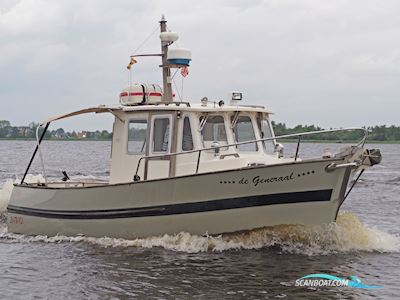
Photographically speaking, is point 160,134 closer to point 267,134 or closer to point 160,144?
point 160,144

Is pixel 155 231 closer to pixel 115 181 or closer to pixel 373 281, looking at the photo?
pixel 115 181

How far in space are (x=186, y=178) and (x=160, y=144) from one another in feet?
5.28

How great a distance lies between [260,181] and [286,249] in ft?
5.52

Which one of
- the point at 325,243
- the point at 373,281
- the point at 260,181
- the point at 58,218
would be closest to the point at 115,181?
the point at 58,218

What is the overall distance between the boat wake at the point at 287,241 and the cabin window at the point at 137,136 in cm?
199

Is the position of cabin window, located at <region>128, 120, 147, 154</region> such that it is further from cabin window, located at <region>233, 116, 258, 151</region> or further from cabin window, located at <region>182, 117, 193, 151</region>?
cabin window, located at <region>233, 116, 258, 151</region>

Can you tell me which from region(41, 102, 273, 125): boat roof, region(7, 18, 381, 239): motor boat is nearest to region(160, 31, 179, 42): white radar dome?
region(7, 18, 381, 239): motor boat

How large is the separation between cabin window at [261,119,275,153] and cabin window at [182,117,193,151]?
1.78 m

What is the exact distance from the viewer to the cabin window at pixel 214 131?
13.6 meters

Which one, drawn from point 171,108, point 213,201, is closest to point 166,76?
point 171,108

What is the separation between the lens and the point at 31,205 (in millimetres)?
14805

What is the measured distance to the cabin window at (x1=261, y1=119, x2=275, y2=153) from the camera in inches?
554

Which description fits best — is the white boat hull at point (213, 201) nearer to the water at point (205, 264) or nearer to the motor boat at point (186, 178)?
the motor boat at point (186, 178)

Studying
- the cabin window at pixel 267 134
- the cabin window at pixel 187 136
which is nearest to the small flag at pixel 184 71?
the cabin window at pixel 187 136
